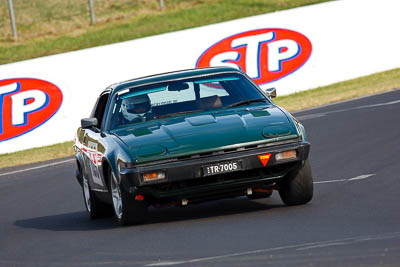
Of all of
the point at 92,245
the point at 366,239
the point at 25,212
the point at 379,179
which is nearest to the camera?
the point at 366,239

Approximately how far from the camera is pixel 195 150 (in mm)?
9242

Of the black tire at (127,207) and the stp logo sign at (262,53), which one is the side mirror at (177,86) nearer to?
the black tire at (127,207)

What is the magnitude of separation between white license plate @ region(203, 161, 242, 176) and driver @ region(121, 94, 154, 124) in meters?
1.45

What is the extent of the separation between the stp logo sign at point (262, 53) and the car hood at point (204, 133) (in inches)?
556

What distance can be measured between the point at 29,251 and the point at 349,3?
17.7m

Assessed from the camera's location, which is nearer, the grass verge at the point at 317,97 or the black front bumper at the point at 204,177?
the black front bumper at the point at 204,177

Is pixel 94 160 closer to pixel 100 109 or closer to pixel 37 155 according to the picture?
pixel 100 109

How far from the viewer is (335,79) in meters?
25.4

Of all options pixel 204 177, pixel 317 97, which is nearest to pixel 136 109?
pixel 204 177

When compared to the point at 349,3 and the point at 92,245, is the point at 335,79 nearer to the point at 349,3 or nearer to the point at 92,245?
the point at 349,3

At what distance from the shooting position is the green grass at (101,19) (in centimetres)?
3117

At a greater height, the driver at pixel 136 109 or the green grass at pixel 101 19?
the driver at pixel 136 109

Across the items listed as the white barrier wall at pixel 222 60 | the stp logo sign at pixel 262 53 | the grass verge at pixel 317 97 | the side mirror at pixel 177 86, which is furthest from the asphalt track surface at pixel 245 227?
the stp logo sign at pixel 262 53

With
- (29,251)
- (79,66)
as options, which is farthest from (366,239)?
(79,66)
